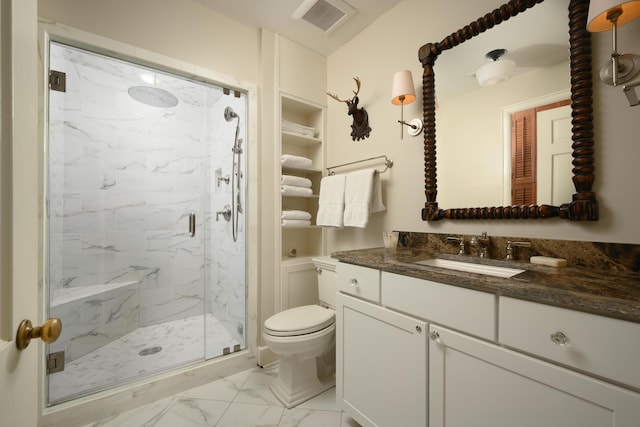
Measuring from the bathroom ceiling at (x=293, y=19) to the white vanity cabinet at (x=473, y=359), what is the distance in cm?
176

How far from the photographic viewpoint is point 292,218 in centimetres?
214

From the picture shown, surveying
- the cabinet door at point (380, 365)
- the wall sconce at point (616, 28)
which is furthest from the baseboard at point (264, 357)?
the wall sconce at point (616, 28)

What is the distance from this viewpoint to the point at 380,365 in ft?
3.92

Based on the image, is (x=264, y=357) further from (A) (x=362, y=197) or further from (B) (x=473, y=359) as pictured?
(B) (x=473, y=359)

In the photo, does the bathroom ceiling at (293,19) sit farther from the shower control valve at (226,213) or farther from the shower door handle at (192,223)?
the shower door handle at (192,223)

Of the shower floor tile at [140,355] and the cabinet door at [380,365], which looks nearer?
the cabinet door at [380,365]

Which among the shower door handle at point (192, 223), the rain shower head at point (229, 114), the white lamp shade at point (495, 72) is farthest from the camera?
the shower door handle at point (192, 223)

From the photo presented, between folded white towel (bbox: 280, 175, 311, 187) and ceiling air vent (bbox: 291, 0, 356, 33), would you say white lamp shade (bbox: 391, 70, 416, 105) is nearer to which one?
ceiling air vent (bbox: 291, 0, 356, 33)

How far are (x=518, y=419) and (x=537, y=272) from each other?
48cm

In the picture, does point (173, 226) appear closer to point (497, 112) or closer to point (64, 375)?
point (64, 375)

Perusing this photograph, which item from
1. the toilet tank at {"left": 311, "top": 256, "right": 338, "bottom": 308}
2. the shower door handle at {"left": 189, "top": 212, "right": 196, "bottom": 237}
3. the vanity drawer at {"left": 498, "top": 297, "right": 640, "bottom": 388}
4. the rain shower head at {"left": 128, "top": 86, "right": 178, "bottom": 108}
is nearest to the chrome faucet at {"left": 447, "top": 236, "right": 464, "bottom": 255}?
the vanity drawer at {"left": 498, "top": 297, "right": 640, "bottom": 388}

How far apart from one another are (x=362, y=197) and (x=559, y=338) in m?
1.22

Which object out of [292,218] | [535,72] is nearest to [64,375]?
[292,218]

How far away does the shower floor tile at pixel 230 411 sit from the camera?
56.1 inches
